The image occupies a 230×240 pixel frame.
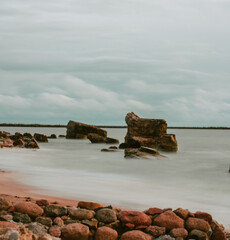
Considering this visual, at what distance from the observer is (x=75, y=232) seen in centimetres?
528

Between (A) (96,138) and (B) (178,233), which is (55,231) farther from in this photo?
(A) (96,138)

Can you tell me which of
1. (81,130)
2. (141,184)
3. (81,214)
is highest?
(81,130)

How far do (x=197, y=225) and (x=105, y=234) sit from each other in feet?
5.09

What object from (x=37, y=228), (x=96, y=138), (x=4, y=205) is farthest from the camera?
(x=96, y=138)

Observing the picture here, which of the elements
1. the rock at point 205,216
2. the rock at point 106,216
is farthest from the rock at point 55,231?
the rock at point 205,216

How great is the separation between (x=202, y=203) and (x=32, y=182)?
5264 mm

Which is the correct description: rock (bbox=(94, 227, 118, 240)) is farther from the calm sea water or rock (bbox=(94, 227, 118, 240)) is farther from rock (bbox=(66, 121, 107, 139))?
rock (bbox=(66, 121, 107, 139))

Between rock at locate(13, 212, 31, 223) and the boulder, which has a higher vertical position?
the boulder

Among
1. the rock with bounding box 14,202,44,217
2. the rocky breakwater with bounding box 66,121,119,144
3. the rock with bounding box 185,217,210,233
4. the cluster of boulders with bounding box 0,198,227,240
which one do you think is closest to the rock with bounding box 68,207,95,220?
the cluster of boulders with bounding box 0,198,227,240

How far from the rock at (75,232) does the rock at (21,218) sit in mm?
648

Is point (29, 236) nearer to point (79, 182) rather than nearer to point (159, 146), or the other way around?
point (79, 182)

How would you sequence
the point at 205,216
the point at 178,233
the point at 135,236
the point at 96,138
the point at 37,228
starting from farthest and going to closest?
the point at 96,138
the point at 205,216
the point at 178,233
the point at 135,236
the point at 37,228

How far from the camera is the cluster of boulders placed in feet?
17.4

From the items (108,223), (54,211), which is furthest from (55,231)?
(108,223)
